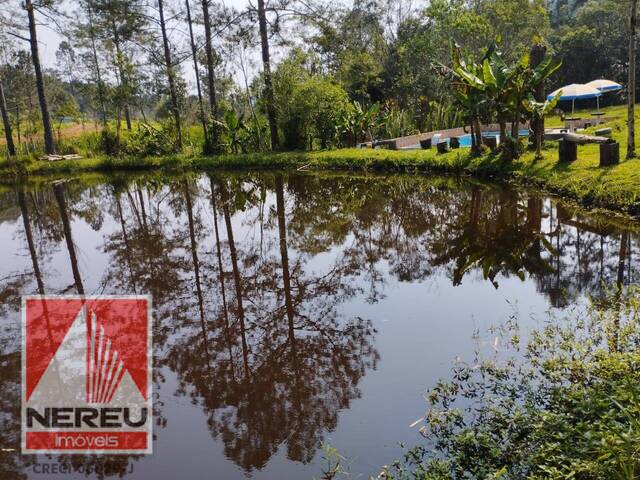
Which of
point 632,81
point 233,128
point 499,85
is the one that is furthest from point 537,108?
point 233,128

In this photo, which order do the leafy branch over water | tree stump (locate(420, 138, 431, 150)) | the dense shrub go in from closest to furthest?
the leafy branch over water → tree stump (locate(420, 138, 431, 150)) → the dense shrub

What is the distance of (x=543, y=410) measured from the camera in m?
3.66

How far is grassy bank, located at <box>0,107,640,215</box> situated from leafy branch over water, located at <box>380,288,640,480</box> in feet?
16.2

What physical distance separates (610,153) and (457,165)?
4118mm

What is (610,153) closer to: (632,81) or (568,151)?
(568,151)

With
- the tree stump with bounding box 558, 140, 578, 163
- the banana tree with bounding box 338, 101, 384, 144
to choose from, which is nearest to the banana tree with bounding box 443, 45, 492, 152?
the tree stump with bounding box 558, 140, 578, 163

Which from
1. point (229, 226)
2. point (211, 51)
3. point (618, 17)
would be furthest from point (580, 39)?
point (229, 226)

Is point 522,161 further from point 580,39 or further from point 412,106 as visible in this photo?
point 580,39

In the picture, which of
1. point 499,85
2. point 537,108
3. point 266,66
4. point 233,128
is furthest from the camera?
point 233,128

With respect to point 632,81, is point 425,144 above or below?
below

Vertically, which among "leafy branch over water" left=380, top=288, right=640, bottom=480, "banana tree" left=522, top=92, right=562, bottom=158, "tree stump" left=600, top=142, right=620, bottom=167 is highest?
"banana tree" left=522, top=92, right=562, bottom=158

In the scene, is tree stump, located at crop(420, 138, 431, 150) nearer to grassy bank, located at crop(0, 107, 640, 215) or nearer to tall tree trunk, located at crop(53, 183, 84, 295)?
grassy bank, located at crop(0, 107, 640, 215)

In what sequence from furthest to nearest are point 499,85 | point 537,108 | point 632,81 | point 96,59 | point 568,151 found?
point 96,59, point 537,108, point 499,85, point 568,151, point 632,81

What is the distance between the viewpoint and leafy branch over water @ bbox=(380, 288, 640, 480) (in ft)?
9.86
